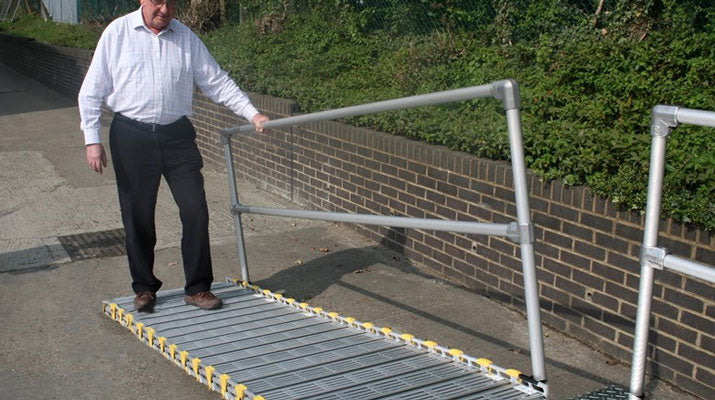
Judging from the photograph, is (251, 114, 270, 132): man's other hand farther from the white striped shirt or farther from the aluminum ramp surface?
the aluminum ramp surface

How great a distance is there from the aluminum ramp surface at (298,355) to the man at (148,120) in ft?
1.08

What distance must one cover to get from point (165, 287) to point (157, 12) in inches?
78.3

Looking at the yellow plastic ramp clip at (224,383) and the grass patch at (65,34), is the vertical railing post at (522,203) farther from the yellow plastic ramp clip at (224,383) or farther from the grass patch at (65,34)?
the grass patch at (65,34)

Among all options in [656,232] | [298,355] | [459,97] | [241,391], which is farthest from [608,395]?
[298,355]

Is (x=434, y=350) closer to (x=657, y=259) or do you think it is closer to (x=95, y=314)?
(x=657, y=259)

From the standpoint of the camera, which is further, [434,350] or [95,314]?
[95,314]

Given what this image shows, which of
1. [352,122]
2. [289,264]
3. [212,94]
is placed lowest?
[289,264]

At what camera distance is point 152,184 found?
477 cm

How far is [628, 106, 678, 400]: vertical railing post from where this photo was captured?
8.63 ft

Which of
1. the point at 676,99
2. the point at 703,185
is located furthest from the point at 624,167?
the point at 676,99

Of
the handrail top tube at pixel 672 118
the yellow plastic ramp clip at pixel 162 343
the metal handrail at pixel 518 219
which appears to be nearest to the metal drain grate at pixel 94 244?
the yellow plastic ramp clip at pixel 162 343

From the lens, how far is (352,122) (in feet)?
23.1

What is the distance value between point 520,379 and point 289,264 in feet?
9.94

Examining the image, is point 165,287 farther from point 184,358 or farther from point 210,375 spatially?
point 210,375
